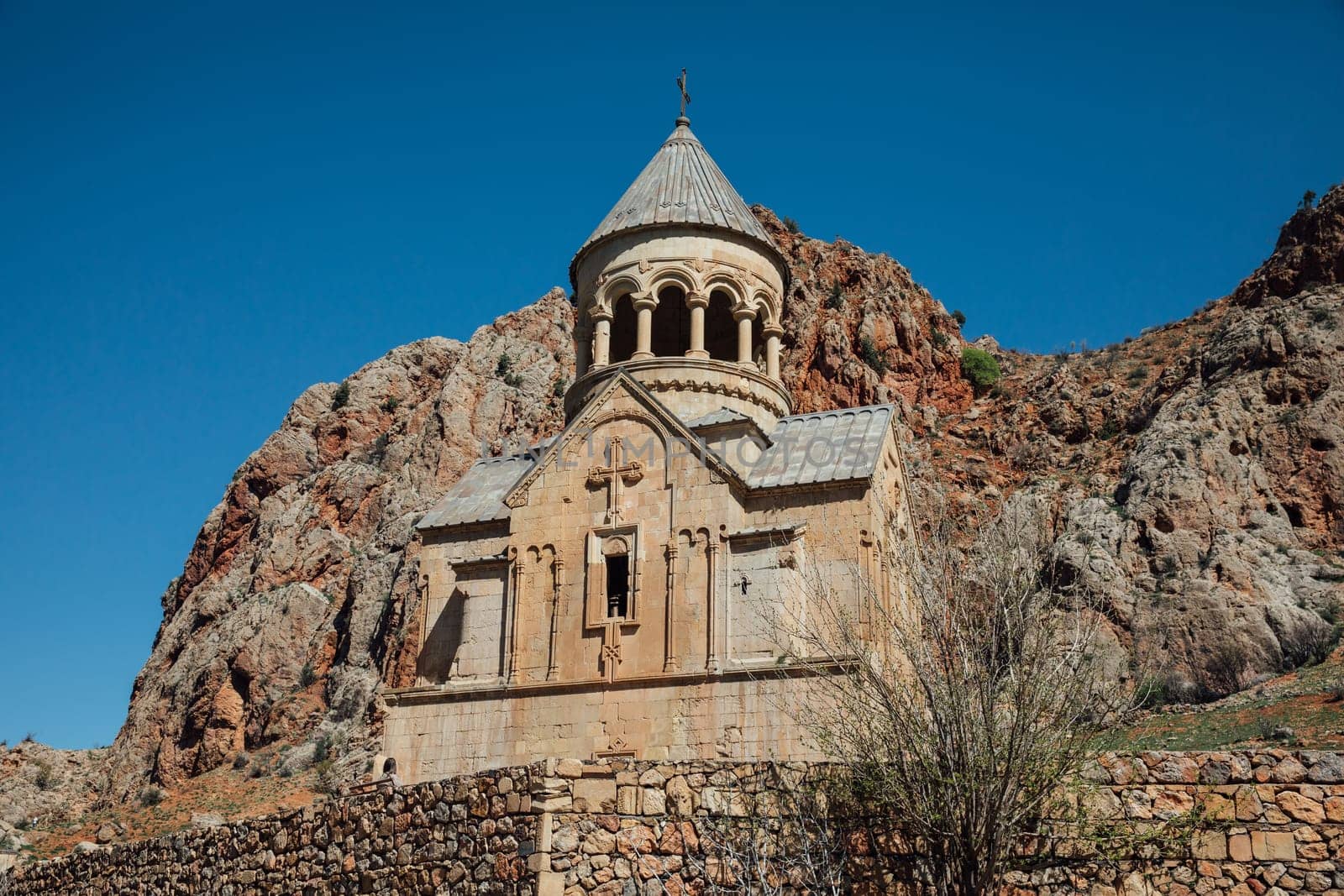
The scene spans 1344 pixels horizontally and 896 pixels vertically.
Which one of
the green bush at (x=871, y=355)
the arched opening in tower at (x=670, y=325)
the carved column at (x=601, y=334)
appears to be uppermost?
the green bush at (x=871, y=355)

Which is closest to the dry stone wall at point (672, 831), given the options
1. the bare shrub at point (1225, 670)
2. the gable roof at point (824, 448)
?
the gable roof at point (824, 448)

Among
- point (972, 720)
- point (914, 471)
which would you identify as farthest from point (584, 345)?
point (972, 720)

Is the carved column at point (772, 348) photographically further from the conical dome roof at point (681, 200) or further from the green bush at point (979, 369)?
the green bush at point (979, 369)

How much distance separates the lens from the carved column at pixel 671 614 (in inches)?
574

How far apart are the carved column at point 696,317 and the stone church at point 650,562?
26 millimetres

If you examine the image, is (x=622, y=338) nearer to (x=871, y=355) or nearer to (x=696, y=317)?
(x=696, y=317)

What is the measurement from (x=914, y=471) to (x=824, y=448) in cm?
781

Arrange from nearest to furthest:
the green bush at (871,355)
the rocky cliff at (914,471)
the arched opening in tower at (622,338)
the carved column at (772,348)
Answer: the carved column at (772,348) → the arched opening in tower at (622,338) → the rocky cliff at (914,471) → the green bush at (871,355)

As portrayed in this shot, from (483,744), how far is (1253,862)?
32.0 ft

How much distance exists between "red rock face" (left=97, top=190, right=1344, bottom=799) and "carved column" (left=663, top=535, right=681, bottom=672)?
8286mm

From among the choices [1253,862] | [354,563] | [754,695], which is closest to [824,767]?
[1253,862]

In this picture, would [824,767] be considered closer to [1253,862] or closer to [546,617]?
[1253,862]

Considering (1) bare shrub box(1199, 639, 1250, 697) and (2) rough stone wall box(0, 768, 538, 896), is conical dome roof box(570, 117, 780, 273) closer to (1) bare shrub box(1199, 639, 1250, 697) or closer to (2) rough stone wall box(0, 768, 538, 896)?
(2) rough stone wall box(0, 768, 538, 896)

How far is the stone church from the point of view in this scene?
14414mm
